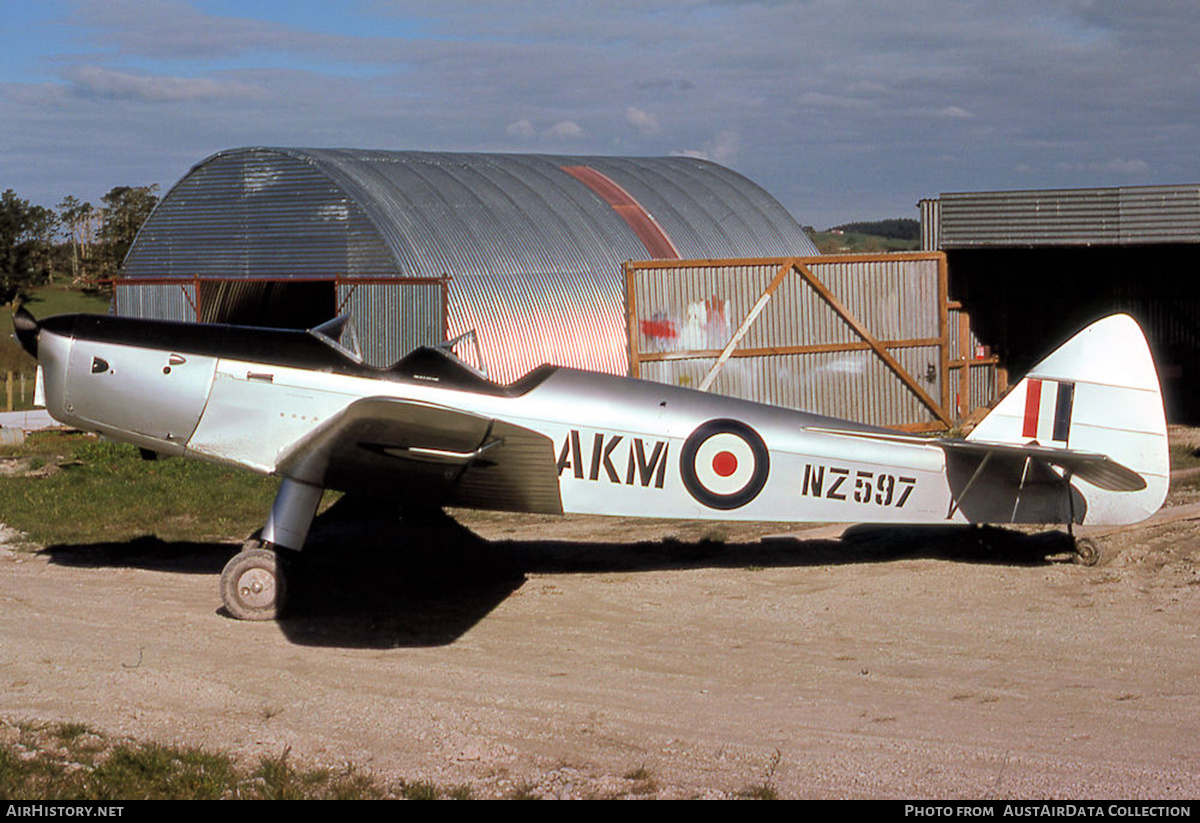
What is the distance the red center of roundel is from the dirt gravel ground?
109 centimetres

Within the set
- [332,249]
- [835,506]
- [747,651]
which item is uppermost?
[332,249]

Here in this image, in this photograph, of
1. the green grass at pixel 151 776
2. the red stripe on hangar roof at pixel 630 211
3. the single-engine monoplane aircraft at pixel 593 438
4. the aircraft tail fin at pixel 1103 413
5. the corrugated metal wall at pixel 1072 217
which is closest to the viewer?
the green grass at pixel 151 776

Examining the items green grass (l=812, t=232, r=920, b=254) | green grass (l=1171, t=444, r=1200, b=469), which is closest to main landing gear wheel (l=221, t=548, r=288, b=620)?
green grass (l=1171, t=444, r=1200, b=469)

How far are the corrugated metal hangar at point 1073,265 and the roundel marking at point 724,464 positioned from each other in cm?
1315

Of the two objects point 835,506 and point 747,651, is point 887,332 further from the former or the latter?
point 747,651

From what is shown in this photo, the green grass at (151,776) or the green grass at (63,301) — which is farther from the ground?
the green grass at (63,301)

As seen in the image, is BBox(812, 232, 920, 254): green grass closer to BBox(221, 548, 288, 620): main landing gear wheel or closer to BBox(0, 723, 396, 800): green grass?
BBox(221, 548, 288, 620): main landing gear wheel

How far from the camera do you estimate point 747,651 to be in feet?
26.4

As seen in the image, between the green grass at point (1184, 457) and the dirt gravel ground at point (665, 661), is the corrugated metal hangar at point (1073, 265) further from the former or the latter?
the dirt gravel ground at point (665, 661)

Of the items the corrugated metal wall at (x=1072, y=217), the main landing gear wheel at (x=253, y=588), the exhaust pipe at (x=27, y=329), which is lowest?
the main landing gear wheel at (x=253, y=588)

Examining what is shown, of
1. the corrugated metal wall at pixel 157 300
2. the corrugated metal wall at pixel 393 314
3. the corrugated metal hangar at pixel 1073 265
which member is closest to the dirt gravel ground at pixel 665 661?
the corrugated metal wall at pixel 393 314

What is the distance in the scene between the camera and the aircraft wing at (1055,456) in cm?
930

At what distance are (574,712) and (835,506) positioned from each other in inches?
148
